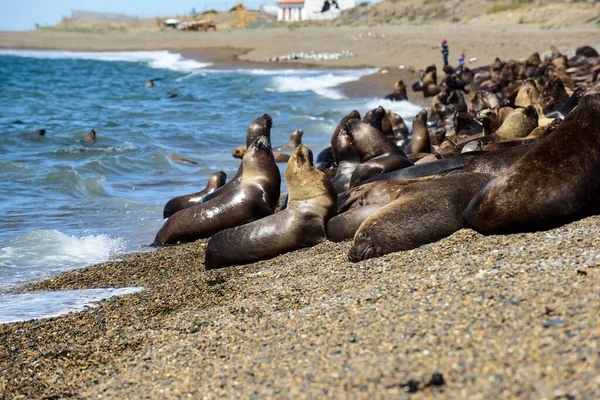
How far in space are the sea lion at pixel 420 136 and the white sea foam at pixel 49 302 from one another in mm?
5436

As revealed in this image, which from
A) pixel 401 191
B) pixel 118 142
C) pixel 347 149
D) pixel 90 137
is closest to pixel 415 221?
pixel 401 191

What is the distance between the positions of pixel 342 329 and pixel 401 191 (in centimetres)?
296

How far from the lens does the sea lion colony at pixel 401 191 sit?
18.7ft

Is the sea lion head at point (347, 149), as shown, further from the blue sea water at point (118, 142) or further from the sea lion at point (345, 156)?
the blue sea water at point (118, 142)

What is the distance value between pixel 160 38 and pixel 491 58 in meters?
46.0

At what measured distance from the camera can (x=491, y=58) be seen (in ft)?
106

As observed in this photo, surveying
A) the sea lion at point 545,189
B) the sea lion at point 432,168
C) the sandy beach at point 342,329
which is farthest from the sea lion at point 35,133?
the sea lion at point 545,189

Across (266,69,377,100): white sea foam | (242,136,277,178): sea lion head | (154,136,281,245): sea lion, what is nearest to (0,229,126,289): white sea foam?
(154,136,281,245): sea lion

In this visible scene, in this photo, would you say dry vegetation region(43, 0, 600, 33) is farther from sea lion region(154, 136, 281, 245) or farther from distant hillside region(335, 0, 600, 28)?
sea lion region(154, 136, 281, 245)

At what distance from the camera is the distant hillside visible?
45562 millimetres

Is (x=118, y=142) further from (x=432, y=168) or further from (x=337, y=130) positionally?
(x=432, y=168)

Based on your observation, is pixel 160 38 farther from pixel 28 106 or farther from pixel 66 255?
pixel 66 255

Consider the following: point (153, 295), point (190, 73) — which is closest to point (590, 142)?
point (153, 295)

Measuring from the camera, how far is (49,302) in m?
6.65
